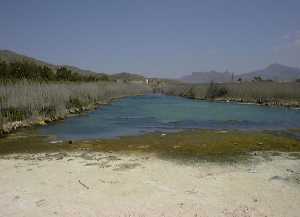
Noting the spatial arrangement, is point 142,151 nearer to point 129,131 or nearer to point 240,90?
point 129,131

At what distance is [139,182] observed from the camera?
794cm

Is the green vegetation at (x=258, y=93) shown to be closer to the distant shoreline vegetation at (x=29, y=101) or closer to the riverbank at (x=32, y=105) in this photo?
the distant shoreline vegetation at (x=29, y=101)

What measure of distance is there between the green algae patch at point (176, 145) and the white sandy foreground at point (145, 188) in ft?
4.48

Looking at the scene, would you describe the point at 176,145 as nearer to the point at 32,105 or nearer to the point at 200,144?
the point at 200,144

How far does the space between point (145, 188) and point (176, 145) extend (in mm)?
5635

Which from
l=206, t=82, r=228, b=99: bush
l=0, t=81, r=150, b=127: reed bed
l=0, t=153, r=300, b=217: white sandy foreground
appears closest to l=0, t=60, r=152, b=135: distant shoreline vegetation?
l=0, t=81, r=150, b=127: reed bed

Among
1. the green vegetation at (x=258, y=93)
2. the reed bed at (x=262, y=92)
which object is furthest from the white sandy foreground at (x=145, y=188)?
the reed bed at (x=262, y=92)

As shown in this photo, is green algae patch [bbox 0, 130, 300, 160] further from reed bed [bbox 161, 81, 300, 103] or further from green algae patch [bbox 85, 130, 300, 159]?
reed bed [bbox 161, 81, 300, 103]

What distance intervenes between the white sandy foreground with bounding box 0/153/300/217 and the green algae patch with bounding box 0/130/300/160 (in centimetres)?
137

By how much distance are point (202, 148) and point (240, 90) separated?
3848cm

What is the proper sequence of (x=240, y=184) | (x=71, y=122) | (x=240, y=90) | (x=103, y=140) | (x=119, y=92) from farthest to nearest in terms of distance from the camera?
1. (x=119, y=92)
2. (x=240, y=90)
3. (x=71, y=122)
4. (x=103, y=140)
5. (x=240, y=184)

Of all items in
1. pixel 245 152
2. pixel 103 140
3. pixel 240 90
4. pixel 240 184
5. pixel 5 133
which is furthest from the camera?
pixel 240 90

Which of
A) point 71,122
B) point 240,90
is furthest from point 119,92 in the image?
point 71,122

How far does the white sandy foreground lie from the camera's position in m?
6.26
